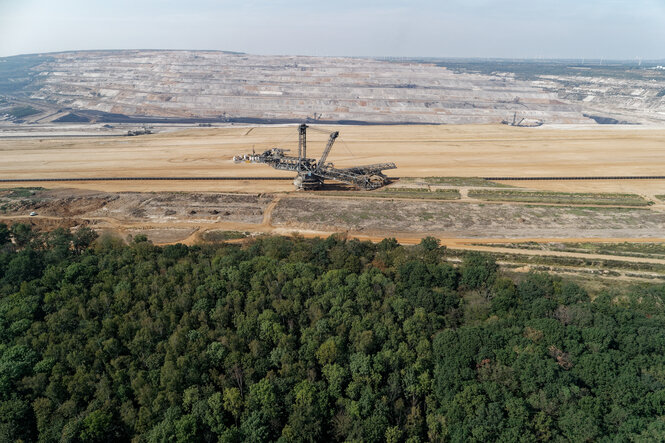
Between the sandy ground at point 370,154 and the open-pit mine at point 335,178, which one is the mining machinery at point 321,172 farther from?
the sandy ground at point 370,154

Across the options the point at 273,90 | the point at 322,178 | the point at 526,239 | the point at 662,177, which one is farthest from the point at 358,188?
the point at 273,90

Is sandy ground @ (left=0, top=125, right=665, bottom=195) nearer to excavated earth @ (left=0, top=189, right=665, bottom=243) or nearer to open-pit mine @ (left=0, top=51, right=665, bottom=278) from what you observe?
open-pit mine @ (left=0, top=51, right=665, bottom=278)

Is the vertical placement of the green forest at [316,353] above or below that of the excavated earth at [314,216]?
below

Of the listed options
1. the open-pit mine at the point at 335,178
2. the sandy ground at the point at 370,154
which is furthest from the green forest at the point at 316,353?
the sandy ground at the point at 370,154

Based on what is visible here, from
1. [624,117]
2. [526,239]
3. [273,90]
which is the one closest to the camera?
[526,239]

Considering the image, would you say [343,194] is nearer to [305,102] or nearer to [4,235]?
[4,235]

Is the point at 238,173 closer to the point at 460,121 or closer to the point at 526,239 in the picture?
the point at 526,239
